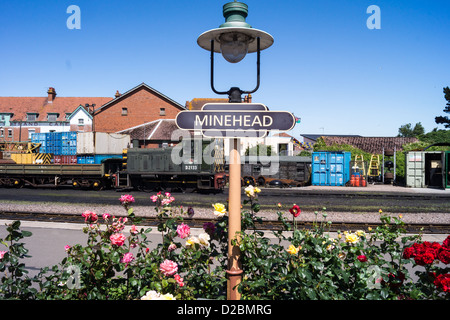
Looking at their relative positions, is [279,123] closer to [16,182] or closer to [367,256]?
[367,256]

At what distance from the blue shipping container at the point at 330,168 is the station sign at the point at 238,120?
23.4 m

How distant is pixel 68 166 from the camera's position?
20.8 m

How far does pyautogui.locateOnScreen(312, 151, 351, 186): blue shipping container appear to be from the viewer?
2489 centimetres

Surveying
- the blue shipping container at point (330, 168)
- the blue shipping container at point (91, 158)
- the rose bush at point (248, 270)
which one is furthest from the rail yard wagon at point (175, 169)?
the rose bush at point (248, 270)

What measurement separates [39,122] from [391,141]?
2450 inches

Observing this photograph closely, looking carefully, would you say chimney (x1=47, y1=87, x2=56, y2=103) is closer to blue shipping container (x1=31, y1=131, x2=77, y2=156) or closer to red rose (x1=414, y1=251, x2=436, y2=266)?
blue shipping container (x1=31, y1=131, x2=77, y2=156)

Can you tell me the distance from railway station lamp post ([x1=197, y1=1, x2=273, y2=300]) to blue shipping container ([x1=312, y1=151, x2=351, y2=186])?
23.1 meters

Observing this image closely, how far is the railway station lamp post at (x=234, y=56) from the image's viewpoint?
3016 mm

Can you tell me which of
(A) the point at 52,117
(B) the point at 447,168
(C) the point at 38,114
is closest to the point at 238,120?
(B) the point at 447,168

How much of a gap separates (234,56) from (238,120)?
0.76 metres

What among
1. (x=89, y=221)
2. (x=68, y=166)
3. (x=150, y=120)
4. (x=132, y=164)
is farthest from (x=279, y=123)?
(x=150, y=120)

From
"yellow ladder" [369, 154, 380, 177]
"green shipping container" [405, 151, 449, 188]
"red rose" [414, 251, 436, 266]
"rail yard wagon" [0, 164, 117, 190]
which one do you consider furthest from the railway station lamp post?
"yellow ladder" [369, 154, 380, 177]

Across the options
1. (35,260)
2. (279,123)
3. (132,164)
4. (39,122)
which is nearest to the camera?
(279,123)

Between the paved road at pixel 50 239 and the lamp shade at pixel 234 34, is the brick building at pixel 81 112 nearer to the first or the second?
the paved road at pixel 50 239
